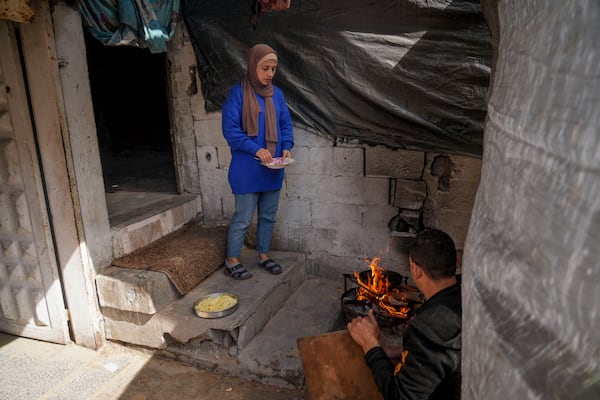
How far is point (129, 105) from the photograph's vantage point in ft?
32.3

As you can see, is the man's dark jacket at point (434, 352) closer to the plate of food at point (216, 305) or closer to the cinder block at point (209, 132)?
the plate of food at point (216, 305)

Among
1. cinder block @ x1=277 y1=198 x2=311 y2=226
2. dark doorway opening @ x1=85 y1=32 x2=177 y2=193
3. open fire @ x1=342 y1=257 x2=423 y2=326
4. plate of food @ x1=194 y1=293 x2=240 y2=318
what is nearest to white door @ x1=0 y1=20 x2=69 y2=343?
plate of food @ x1=194 y1=293 x2=240 y2=318

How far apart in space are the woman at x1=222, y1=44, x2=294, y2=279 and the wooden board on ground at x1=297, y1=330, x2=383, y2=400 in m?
1.77

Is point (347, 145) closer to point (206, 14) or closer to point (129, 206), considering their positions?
point (206, 14)

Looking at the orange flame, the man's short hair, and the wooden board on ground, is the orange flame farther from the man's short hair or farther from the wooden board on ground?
the man's short hair

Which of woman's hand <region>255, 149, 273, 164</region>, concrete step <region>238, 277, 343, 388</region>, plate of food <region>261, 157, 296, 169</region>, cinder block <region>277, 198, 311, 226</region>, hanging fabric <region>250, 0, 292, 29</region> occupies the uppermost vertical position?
hanging fabric <region>250, 0, 292, 29</region>

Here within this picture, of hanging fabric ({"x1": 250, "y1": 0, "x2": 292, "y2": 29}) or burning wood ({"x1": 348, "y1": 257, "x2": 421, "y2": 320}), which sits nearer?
burning wood ({"x1": 348, "y1": 257, "x2": 421, "y2": 320})

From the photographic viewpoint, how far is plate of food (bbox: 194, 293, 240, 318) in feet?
11.0

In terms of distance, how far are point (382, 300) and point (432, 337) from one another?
5.65 ft

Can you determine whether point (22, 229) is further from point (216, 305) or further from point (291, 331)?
point (291, 331)

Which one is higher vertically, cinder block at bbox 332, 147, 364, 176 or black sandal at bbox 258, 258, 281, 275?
cinder block at bbox 332, 147, 364, 176

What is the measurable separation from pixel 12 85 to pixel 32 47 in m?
0.38

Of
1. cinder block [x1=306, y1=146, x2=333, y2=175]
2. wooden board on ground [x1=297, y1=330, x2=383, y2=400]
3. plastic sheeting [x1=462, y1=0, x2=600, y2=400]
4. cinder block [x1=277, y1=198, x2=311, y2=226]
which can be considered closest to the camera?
plastic sheeting [x1=462, y1=0, x2=600, y2=400]

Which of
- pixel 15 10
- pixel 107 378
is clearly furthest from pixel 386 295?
pixel 15 10
